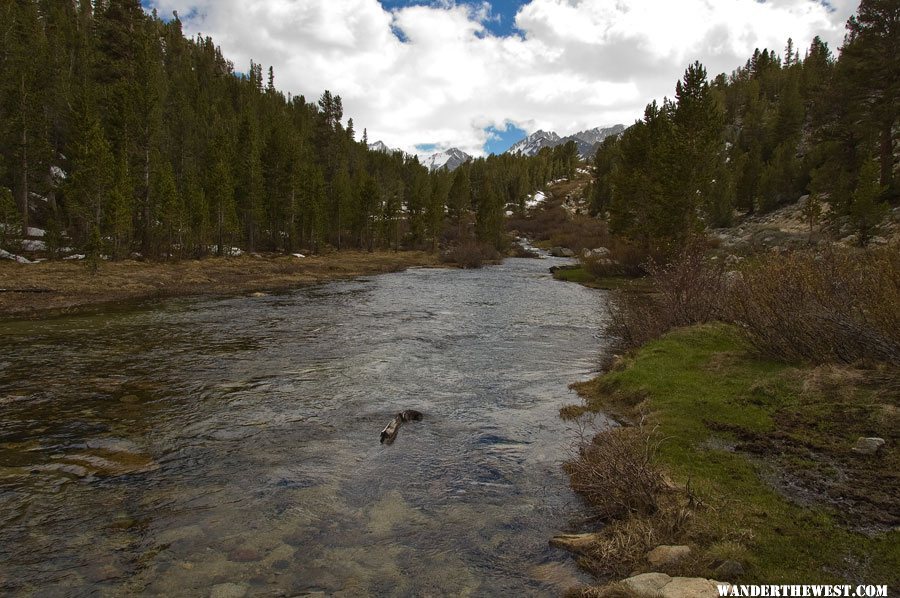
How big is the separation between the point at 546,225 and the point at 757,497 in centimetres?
12950

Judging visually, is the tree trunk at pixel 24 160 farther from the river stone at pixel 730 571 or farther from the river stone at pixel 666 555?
the river stone at pixel 730 571

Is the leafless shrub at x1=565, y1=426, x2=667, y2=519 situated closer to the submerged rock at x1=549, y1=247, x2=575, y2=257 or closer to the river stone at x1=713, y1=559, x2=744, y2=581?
the river stone at x1=713, y1=559, x2=744, y2=581

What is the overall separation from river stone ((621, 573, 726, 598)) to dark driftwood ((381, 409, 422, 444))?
20.6 feet

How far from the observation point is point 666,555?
5797mm

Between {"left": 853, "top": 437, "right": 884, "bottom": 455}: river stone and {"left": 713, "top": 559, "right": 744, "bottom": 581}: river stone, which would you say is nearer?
{"left": 713, "top": 559, "right": 744, "bottom": 581}: river stone

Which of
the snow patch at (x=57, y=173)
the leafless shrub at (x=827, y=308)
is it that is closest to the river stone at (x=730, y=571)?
the leafless shrub at (x=827, y=308)

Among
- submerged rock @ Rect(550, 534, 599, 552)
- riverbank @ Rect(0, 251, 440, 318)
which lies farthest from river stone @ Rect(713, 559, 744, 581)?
riverbank @ Rect(0, 251, 440, 318)

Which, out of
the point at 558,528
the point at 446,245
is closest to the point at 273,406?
the point at 558,528

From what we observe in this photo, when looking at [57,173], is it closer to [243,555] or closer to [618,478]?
[243,555]

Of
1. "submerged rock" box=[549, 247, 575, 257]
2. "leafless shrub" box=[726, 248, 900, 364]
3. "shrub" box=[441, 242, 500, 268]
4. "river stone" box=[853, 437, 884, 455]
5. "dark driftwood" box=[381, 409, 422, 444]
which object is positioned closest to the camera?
"river stone" box=[853, 437, 884, 455]

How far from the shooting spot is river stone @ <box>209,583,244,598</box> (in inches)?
229

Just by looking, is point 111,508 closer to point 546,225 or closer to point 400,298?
point 400,298

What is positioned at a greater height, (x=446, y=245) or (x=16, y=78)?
(x=16, y=78)

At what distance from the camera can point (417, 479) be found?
898 centimetres
